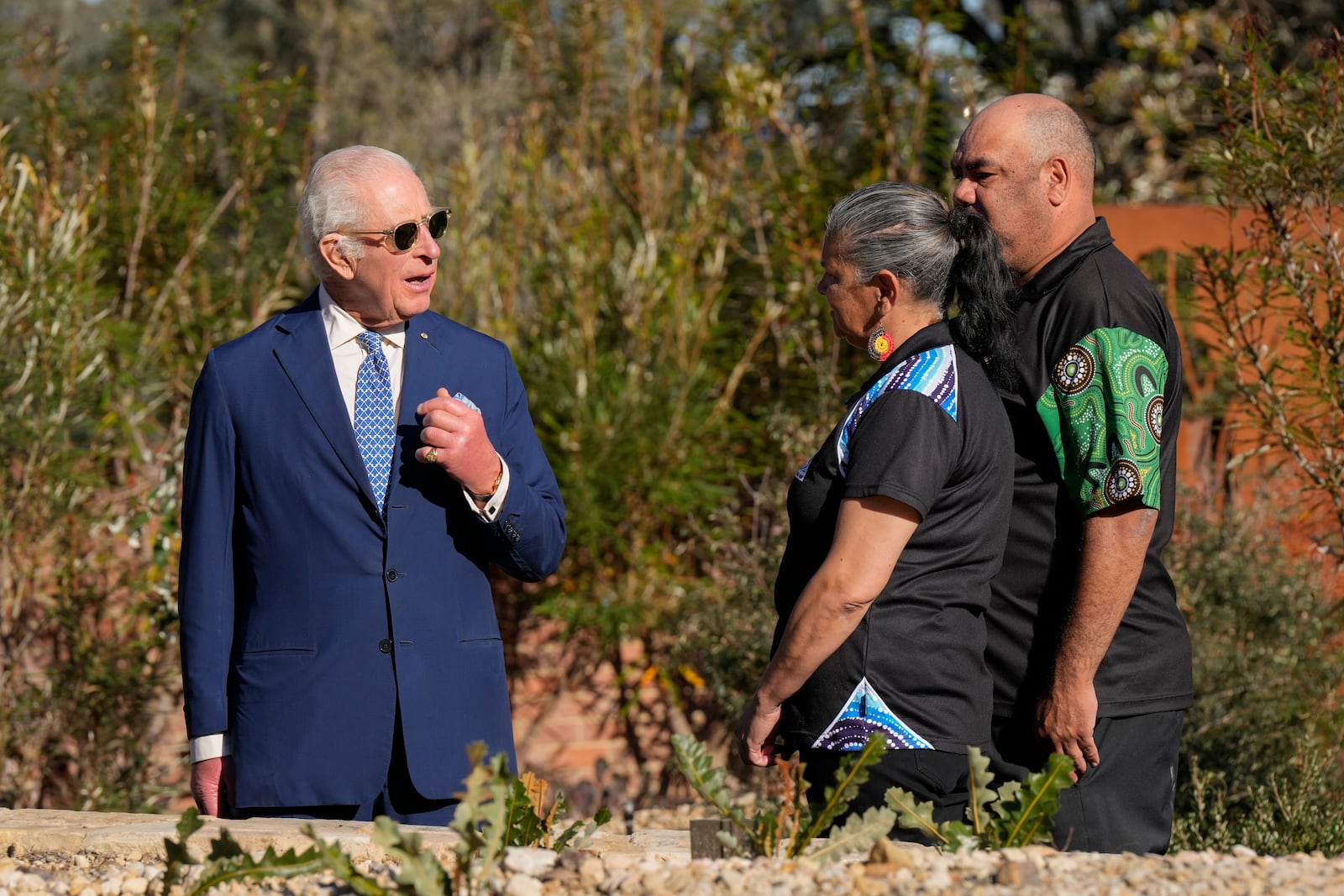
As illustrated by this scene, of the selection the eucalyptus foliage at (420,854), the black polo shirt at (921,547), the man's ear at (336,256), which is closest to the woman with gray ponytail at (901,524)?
the black polo shirt at (921,547)

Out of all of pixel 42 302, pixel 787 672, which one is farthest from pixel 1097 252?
pixel 42 302

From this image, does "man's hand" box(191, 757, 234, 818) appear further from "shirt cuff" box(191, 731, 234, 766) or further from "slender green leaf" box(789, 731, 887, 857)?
"slender green leaf" box(789, 731, 887, 857)

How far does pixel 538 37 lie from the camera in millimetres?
6000

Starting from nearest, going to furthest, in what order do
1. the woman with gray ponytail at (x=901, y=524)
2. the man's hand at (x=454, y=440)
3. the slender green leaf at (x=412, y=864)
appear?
the slender green leaf at (x=412, y=864) → the woman with gray ponytail at (x=901, y=524) → the man's hand at (x=454, y=440)

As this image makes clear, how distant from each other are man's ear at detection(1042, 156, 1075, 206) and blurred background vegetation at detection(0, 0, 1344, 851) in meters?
1.10

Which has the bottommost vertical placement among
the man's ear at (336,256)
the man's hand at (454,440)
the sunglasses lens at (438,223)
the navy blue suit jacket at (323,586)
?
the navy blue suit jacket at (323,586)

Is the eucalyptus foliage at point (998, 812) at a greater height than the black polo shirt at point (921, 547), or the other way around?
the black polo shirt at point (921, 547)

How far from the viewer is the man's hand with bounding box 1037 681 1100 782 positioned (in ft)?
7.75

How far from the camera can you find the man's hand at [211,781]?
8.55ft

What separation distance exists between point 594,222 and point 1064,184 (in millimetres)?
2920

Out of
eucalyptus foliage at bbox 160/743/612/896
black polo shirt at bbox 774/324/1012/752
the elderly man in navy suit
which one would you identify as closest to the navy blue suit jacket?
the elderly man in navy suit

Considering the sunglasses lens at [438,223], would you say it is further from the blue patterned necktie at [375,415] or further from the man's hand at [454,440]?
the man's hand at [454,440]

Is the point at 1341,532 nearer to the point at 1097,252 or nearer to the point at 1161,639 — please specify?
the point at 1161,639

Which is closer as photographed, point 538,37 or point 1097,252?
point 1097,252
